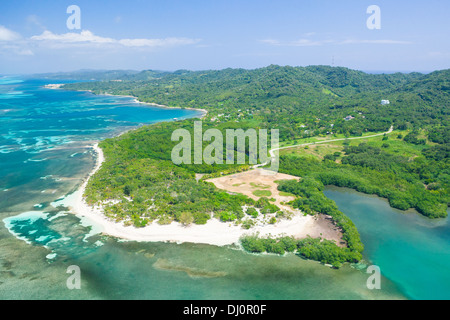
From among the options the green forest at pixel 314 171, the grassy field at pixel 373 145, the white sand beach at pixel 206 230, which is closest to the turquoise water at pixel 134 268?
the white sand beach at pixel 206 230

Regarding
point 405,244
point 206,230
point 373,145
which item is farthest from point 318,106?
point 206,230

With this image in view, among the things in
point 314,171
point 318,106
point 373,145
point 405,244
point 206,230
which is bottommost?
point 405,244

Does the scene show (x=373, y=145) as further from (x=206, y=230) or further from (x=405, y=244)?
(x=206, y=230)

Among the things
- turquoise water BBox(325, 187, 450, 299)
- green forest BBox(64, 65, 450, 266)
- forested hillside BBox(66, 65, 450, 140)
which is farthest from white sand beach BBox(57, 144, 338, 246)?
forested hillside BBox(66, 65, 450, 140)

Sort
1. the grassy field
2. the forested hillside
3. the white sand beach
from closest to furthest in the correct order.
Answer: the white sand beach < the grassy field < the forested hillside

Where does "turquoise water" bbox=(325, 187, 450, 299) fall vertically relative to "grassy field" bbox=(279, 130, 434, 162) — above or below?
below

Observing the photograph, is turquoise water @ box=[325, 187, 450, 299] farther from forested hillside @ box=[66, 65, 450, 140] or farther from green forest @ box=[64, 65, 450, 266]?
forested hillside @ box=[66, 65, 450, 140]

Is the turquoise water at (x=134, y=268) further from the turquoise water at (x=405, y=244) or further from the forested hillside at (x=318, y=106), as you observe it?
the forested hillside at (x=318, y=106)

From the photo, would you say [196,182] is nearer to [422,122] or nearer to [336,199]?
[336,199]
